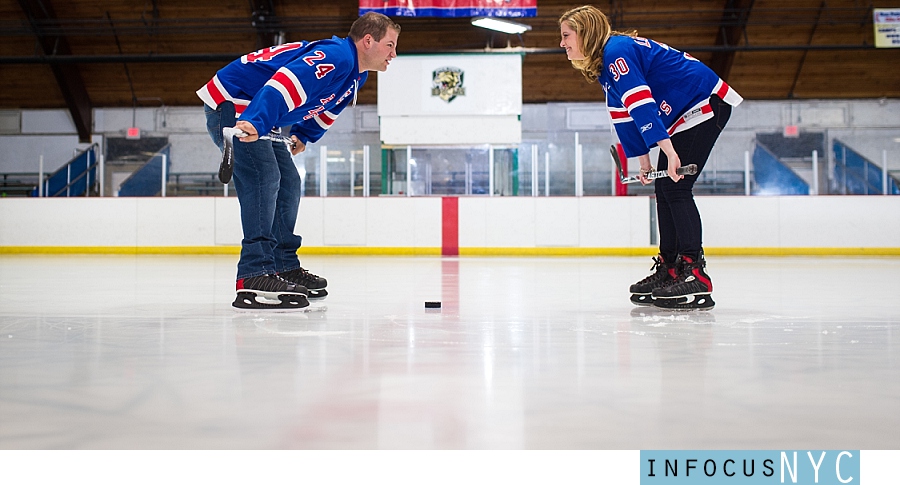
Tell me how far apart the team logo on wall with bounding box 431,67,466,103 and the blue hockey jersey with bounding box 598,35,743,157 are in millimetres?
8106

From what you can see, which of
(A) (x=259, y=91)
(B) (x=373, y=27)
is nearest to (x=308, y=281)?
(A) (x=259, y=91)

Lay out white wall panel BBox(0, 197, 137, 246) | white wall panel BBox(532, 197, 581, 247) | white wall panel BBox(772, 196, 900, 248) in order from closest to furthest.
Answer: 1. white wall panel BBox(772, 196, 900, 248)
2. white wall panel BBox(532, 197, 581, 247)
3. white wall panel BBox(0, 197, 137, 246)

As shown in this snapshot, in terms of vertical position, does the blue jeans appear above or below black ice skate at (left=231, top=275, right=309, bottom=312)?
above

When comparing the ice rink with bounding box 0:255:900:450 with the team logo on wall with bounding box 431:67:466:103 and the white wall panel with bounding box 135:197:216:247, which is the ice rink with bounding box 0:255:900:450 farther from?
the team logo on wall with bounding box 431:67:466:103

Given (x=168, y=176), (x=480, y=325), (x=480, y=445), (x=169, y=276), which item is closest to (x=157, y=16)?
(x=168, y=176)

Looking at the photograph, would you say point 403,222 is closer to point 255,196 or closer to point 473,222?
point 473,222

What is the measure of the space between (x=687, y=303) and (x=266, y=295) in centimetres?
149

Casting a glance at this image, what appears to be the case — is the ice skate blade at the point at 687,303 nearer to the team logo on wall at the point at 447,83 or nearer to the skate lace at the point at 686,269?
the skate lace at the point at 686,269

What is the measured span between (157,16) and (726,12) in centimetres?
938

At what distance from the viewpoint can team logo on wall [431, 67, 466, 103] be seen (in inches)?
418

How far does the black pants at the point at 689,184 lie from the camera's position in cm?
253

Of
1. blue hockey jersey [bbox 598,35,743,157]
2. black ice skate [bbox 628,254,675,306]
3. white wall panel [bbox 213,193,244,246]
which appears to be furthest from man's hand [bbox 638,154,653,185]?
white wall panel [bbox 213,193,244,246]

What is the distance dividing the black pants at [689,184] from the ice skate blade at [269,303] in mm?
1376

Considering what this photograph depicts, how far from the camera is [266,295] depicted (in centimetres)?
248
